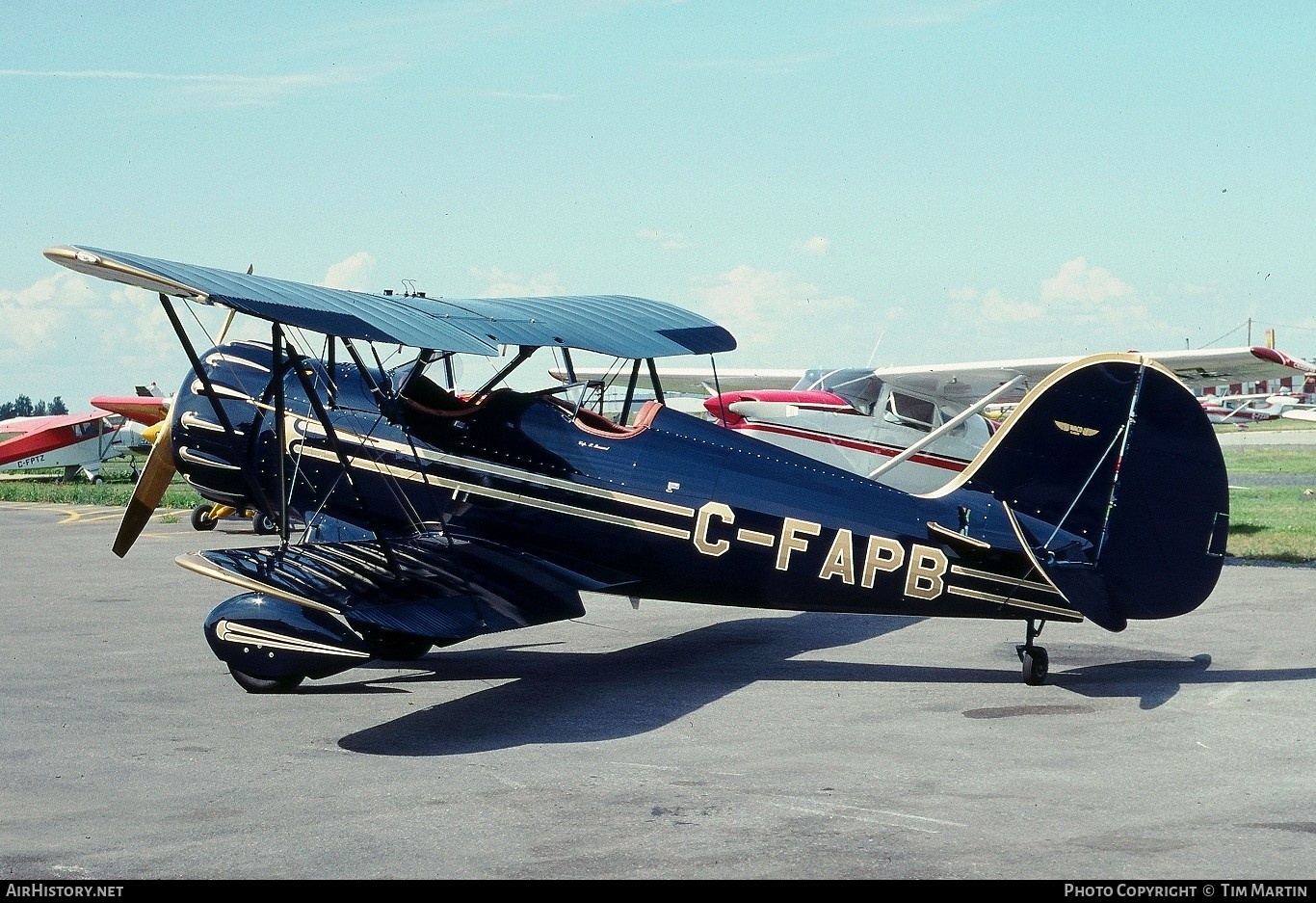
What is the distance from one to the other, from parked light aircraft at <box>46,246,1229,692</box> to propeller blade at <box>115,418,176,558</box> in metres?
1.16

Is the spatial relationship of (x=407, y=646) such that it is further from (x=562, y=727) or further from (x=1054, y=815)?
(x=1054, y=815)

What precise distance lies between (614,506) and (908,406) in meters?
8.20

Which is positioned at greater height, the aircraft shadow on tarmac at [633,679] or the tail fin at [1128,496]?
the tail fin at [1128,496]

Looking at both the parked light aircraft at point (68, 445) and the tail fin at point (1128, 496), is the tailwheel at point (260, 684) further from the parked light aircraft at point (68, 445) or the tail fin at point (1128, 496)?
the parked light aircraft at point (68, 445)

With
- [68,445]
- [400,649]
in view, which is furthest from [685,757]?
[68,445]

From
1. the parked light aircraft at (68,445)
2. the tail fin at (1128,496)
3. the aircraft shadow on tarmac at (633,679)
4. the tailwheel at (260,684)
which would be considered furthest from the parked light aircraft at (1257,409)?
the tailwheel at (260,684)

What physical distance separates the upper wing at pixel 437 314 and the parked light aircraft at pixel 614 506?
26 millimetres

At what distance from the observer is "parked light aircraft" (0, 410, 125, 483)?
3741 cm

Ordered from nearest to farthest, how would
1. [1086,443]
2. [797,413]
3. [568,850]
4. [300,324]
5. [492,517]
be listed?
[568,850] → [300,324] → [1086,443] → [492,517] → [797,413]

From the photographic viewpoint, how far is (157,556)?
17906 millimetres

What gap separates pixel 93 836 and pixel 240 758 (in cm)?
148

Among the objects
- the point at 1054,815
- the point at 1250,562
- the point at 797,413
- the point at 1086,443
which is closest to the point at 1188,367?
the point at 1250,562

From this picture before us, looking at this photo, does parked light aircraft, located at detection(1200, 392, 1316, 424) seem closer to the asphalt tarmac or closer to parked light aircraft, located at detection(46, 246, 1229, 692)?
the asphalt tarmac

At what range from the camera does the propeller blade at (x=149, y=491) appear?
34.0 feet
